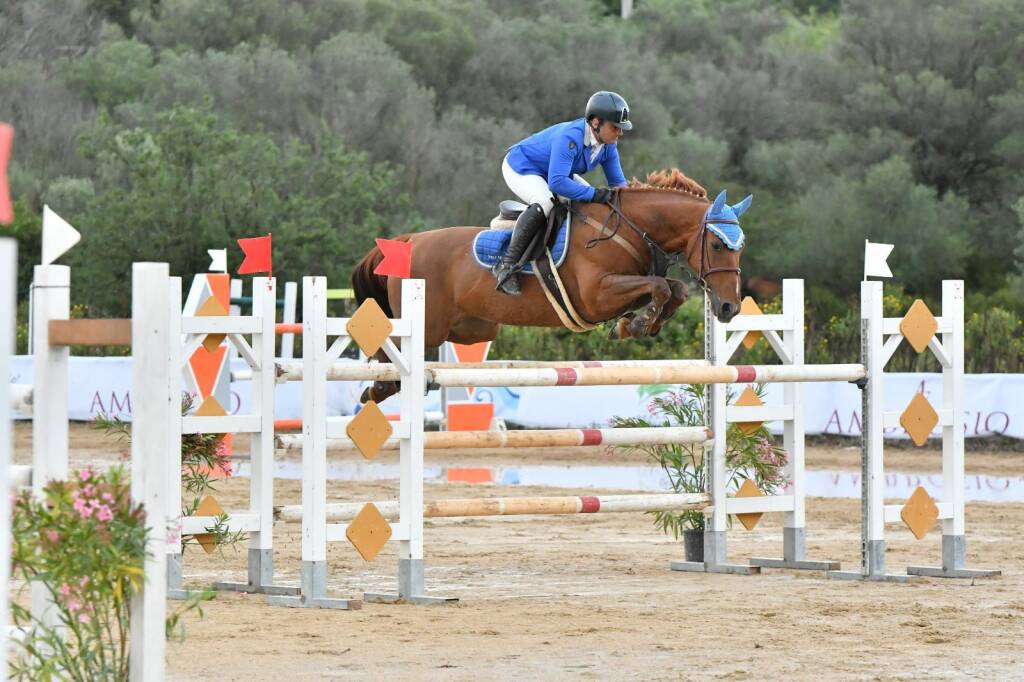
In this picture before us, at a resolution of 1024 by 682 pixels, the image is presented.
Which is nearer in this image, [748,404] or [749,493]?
[749,493]

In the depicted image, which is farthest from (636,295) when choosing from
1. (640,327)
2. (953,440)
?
(953,440)

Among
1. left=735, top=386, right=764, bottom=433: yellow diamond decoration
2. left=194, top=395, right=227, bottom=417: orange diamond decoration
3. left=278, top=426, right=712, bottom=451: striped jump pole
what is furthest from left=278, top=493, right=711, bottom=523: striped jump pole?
left=735, top=386, right=764, bottom=433: yellow diamond decoration

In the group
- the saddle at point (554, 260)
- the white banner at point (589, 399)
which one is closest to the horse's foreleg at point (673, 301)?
the saddle at point (554, 260)

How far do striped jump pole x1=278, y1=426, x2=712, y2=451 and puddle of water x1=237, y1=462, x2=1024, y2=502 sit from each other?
3.96 m

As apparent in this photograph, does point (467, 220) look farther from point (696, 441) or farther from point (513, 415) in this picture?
point (696, 441)

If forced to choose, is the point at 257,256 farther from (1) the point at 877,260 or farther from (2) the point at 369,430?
(1) the point at 877,260

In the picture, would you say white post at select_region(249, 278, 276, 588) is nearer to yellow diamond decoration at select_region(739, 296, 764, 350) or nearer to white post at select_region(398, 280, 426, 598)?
white post at select_region(398, 280, 426, 598)

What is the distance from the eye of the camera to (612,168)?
7289 millimetres

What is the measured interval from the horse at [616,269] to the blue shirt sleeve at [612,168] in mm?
101

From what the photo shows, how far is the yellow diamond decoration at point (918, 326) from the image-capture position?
705cm

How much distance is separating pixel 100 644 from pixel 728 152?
2783 cm

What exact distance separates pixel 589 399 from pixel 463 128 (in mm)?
15133

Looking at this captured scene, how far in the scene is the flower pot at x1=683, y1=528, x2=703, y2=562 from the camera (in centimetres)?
740

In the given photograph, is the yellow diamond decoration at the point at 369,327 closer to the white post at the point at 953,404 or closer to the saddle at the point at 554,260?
the saddle at the point at 554,260
